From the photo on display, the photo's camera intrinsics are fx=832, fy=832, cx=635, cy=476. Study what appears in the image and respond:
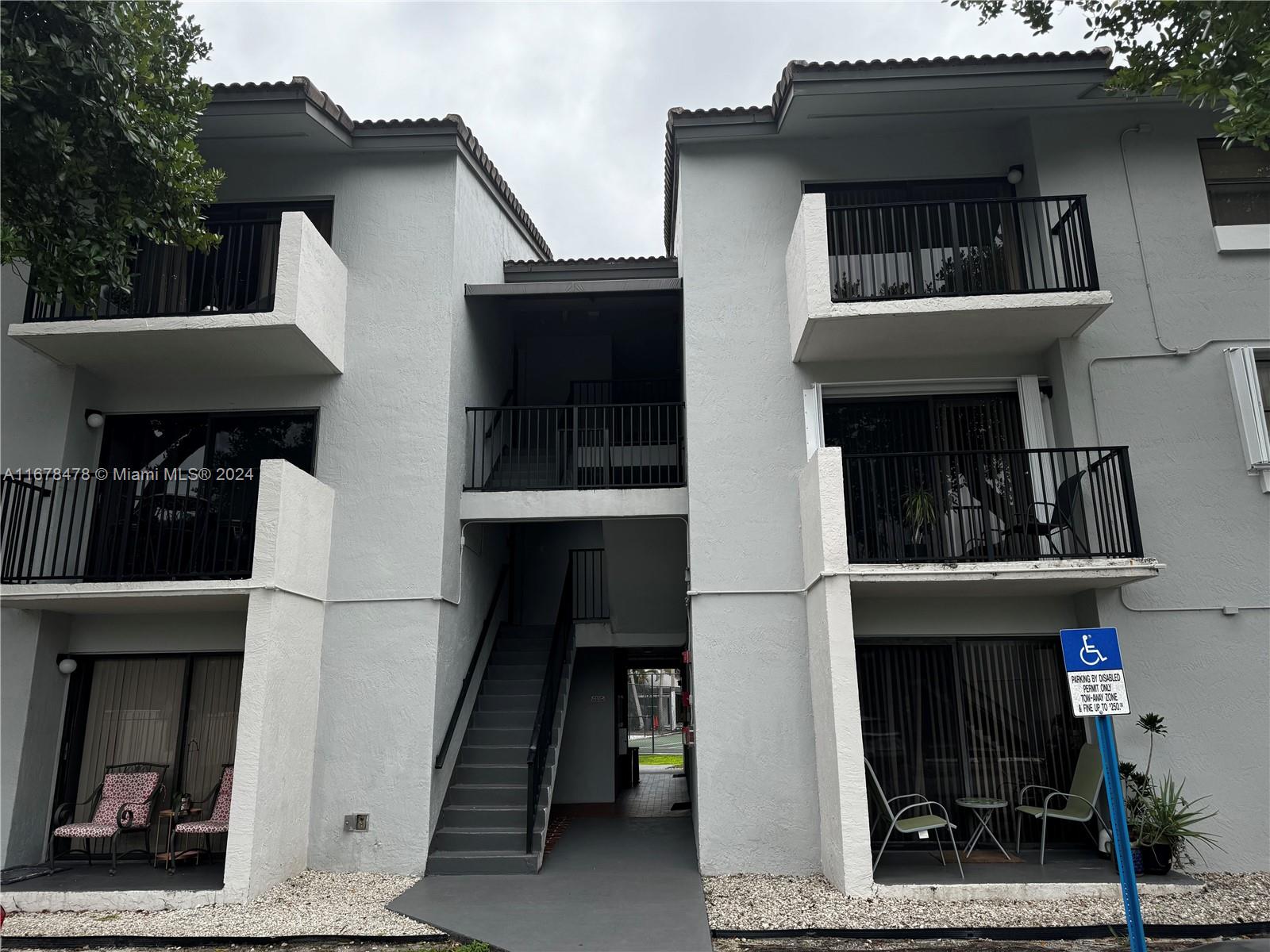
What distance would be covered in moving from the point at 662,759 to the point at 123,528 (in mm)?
20093

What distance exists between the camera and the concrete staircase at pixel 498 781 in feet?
26.6

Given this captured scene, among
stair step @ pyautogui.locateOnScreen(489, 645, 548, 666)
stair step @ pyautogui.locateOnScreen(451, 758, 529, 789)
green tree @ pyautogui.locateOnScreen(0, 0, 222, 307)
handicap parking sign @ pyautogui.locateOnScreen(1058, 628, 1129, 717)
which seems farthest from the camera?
stair step @ pyautogui.locateOnScreen(489, 645, 548, 666)

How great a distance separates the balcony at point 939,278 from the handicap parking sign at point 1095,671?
3996mm

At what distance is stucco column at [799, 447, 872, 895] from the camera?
22.7 ft

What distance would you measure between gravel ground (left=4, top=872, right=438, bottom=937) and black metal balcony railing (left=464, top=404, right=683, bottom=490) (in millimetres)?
4501

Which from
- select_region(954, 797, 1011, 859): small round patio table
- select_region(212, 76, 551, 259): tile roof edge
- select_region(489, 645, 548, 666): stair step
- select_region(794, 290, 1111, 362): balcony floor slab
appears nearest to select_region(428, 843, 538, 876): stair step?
select_region(489, 645, 548, 666): stair step

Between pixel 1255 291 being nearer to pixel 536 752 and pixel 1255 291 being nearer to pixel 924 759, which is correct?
pixel 924 759

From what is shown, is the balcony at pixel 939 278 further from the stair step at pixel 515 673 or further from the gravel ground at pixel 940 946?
the gravel ground at pixel 940 946

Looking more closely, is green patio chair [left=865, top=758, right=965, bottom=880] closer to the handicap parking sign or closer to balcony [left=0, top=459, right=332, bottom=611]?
the handicap parking sign

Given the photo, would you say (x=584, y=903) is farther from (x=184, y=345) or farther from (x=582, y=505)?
(x=184, y=345)

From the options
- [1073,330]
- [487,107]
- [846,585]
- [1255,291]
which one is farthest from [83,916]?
[1255,291]

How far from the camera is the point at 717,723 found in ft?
26.8

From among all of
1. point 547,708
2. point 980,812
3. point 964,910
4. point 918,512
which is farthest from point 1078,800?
point 547,708

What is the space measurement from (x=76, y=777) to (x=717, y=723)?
6.87 metres
